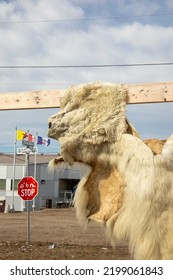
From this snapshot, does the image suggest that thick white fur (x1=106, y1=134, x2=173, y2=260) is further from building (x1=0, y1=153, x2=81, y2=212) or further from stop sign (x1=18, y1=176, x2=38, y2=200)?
building (x1=0, y1=153, x2=81, y2=212)

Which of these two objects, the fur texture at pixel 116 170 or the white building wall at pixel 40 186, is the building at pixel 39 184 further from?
the fur texture at pixel 116 170

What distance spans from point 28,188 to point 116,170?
6.15m

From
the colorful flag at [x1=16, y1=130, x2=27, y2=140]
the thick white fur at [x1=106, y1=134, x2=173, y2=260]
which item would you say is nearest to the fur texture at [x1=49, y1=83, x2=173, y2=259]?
the thick white fur at [x1=106, y1=134, x2=173, y2=260]

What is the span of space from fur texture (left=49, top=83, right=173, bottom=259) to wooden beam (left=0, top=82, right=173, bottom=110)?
0.47 feet

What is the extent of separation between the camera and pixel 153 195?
121 centimetres

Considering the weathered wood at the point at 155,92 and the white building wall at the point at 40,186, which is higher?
the weathered wood at the point at 155,92

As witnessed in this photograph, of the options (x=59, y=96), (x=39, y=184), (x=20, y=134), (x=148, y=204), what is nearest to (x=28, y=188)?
(x=59, y=96)

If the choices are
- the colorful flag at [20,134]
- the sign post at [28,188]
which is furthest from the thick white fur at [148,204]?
the colorful flag at [20,134]

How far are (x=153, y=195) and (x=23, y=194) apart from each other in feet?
20.6

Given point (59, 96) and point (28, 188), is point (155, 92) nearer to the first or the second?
point (59, 96)

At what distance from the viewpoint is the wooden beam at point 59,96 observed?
1525 millimetres

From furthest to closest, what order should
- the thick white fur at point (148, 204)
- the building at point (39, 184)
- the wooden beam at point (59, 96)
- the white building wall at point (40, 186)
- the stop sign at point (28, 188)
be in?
the white building wall at point (40, 186) < the building at point (39, 184) < the stop sign at point (28, 188) < the wooden beam at point (59, 96) < the thick white fur at point (148, 204)

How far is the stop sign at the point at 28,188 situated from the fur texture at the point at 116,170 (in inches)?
232
